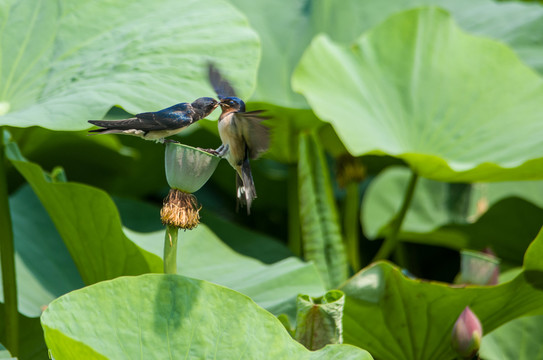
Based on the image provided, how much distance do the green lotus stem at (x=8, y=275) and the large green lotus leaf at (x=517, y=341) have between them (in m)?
0.67

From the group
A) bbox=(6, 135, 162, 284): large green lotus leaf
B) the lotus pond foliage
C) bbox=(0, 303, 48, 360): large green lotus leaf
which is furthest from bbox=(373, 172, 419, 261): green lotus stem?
bbox=(0, 303, 48, 360): large green lotus leaf

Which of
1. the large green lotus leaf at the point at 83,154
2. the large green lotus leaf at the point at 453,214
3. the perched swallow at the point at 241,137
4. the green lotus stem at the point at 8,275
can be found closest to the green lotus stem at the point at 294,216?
the large green lotus leaf at the point at 453,214

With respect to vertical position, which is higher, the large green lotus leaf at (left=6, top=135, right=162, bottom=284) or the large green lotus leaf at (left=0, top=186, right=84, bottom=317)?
the large green lotus leaf at (left=6, top=135, right=162, bottom=284)

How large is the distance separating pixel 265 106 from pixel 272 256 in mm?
259

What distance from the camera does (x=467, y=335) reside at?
2.38 feet

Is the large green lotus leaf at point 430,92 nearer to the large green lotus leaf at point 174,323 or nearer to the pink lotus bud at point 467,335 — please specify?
the pink lotus bud at point 467,335

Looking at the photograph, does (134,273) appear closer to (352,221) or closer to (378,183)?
(352,221)

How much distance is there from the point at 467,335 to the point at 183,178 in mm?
375

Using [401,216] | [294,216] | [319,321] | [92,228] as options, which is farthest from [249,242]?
[319,321]

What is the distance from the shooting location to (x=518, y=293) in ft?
2.62

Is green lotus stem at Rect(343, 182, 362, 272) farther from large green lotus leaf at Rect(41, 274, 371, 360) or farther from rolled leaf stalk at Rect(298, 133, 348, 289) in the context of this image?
large green lotus leaf at Rect(41, 274, 371, 360)

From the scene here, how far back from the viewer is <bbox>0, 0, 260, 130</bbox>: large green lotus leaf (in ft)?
2.48

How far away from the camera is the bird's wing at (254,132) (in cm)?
53

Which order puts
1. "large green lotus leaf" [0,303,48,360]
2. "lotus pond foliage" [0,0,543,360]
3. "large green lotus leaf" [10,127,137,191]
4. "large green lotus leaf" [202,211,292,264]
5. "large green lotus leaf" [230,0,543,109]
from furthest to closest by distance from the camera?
"large green lotus leaf" [230,0,543,109] → "large green lotus leaf" [10,127,137,191] → "large green lotus leaf" [202,211,292,264] → "large green lotus leaf" [0,303,48,360] → "lotus pond foliage" [0,0,543,360]
